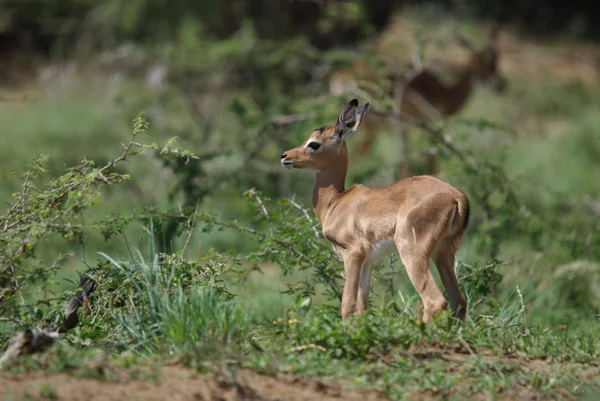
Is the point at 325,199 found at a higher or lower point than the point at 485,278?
higher

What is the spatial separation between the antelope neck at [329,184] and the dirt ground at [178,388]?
215 centimetres

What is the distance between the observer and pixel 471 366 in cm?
480

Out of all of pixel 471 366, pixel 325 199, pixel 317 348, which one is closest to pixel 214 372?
pixel 317 348

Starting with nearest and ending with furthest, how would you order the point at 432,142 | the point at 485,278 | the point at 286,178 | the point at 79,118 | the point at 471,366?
the point at 471,366
the point at 485,278
the point at 432,142
the point at 286,178
the point at 79,118

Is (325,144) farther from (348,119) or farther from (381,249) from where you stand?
(381,249)

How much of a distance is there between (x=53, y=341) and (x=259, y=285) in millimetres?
4403

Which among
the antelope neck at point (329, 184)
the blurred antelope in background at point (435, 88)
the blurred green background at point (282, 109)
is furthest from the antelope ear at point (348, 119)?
the blurred antelope in background at point (435, 88)

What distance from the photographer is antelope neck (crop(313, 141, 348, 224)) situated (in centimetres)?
650

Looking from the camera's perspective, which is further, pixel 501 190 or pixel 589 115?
pixel 589 115

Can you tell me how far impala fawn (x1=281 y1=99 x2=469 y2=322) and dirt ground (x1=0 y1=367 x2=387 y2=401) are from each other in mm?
1168

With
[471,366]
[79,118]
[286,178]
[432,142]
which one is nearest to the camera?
[471,366]

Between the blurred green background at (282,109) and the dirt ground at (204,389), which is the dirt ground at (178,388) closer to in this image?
the dirt ground at (204,389)

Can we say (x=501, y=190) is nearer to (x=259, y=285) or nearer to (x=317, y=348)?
(x=259, y=285)

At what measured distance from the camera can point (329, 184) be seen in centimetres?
655
